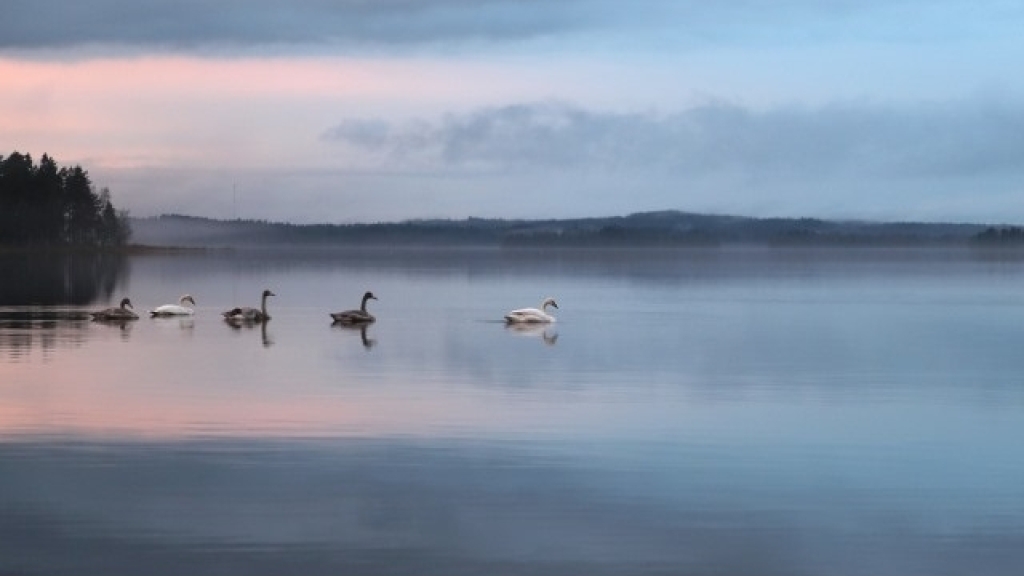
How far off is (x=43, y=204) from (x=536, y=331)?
110 meters

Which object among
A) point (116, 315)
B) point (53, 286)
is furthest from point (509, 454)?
point (53, 286)

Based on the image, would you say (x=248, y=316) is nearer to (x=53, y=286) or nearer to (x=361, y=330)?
(x=361, y=330)

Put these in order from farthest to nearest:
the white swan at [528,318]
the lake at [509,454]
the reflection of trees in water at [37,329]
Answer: the white swan at [528,318]
the reflection of trees in water at [37,329]
the lake at [509,454]

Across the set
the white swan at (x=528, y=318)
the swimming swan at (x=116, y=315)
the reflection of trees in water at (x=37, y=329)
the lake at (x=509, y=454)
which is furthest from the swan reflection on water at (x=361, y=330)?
the reflection of trees in water at (x=37, y=329)

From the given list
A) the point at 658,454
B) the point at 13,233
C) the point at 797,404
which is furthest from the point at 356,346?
the point at 13,233

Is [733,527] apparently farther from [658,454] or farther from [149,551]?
[149,551]

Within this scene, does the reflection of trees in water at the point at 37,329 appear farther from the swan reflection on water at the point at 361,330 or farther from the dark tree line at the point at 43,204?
the dark tree line at the point at 43,204

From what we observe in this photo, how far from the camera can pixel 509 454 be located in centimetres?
1680

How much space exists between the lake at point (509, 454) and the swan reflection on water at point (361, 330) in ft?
1.14

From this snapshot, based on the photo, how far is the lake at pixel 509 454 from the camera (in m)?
12.4

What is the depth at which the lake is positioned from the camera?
40.5ft

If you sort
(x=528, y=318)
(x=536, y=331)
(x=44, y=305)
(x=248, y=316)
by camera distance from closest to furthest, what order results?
(x=536, y=331), (x=248, y=316), (x=528, y=318), (x=44, y=305)

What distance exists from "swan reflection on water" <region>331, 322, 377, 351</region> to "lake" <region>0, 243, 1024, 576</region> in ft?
1.14

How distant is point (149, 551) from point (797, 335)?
25.7 metres
